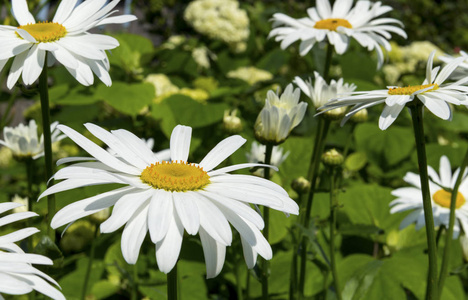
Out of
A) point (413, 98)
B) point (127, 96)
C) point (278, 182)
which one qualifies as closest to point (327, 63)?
point (278, 182)

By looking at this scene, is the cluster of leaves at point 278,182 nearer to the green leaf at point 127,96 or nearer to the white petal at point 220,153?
the green leaf at point 127,96

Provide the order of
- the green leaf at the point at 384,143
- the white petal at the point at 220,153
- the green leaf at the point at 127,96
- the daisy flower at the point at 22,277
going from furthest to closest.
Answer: the green leaf at the point at 384,143 < the green leaf at the point at 127,96 < the white petal at the point at 220,153 < the daisy flower at the point at 22,277

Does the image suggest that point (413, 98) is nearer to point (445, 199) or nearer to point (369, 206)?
point (445, 199)

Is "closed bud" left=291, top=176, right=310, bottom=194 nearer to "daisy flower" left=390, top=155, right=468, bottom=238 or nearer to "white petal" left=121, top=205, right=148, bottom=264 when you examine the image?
"daisy flower" left=390, top=155, right=468, bottom=238

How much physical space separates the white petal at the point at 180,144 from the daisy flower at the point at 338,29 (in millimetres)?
499

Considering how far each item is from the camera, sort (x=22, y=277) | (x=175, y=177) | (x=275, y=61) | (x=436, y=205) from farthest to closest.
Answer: (x=275, y=61) < (x=436, y=205) < (x=175, y=177) < (x=22, y=277)

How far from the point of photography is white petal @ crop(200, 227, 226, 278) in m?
0.51

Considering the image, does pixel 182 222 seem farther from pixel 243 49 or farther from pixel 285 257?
pixel 243 49

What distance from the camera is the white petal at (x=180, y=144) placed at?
68cm

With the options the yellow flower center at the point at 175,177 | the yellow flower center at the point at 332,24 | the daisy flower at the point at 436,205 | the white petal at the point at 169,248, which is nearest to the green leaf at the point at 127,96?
the yellow flower center at the point at 332,24

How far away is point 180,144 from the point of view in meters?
0.69

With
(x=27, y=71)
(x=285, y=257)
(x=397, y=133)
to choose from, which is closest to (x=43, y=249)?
(x=27, y=71)

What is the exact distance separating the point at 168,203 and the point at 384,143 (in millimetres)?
1235

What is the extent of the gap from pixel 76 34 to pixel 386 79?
187 cm
